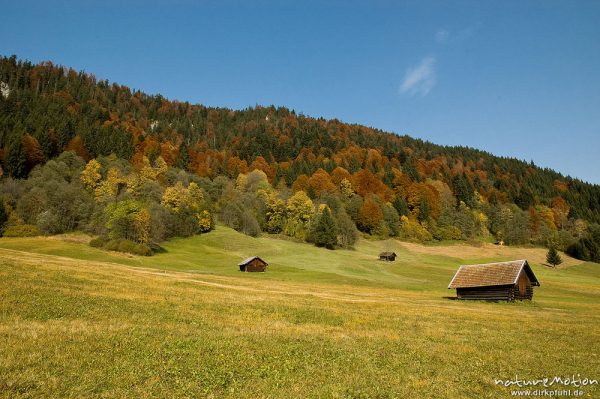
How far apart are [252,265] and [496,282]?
45.8m

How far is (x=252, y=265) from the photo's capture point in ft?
264

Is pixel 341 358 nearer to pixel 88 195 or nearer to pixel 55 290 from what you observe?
pixel 55 290

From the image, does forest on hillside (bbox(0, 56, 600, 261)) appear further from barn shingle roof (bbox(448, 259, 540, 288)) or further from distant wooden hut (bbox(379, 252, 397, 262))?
barn shingle roof (bbox(448, 259, 540, 288))

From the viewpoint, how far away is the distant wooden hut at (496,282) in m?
50.3

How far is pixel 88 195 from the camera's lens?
371ft

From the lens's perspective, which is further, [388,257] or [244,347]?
[388,257]

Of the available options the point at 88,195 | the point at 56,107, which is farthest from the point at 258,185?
the point at 56,107

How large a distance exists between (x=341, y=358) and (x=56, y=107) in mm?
195090

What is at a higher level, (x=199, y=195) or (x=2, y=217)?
(x=199, y=195)

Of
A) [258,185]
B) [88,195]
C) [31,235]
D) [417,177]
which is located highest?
[417,177]

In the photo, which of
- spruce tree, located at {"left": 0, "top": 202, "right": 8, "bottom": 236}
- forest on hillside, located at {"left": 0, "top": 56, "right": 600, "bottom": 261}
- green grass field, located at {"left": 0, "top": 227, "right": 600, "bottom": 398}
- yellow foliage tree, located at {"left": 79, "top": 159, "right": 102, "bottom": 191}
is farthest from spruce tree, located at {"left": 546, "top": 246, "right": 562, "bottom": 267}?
spruce tree, located at {"left": 0, "top": 202, "right": 8, "bottom": 236}

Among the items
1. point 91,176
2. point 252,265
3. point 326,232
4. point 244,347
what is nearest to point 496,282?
point 244,347

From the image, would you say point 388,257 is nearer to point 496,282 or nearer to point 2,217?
point 496,282

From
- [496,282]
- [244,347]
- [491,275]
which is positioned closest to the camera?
[244,347]
